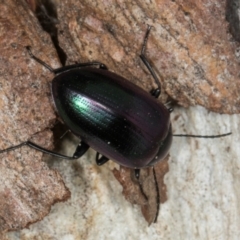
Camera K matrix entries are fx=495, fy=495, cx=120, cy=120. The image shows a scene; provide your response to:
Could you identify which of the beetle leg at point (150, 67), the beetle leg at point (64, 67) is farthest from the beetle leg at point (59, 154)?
the beetle leg at point (150, 67)

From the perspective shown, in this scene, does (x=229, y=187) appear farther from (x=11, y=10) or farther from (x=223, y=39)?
(x=11, y=10)

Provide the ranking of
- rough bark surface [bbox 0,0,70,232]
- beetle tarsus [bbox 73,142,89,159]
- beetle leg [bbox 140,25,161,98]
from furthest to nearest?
beetle tarsus [bbox 73,142,89,159]
beetle leg [bbox 140,25,161,98]
rough bark surface [bbox 0,0,70,232]

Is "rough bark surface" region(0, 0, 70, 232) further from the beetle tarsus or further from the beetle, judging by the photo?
the beetle tarsus

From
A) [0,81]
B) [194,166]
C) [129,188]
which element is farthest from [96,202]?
[0,81]

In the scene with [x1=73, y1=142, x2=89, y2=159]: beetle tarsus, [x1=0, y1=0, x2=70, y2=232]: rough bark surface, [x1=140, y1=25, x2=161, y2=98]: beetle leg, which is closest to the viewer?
[x1=0, y1=0, x2=70, y2=232]: rough bark surface

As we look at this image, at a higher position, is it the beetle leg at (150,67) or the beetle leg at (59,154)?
the beetle leg at (150,67)

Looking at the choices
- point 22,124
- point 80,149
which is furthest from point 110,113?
point 22,124

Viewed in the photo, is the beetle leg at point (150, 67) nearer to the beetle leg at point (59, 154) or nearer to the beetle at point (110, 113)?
the beetle at point (110, 113)

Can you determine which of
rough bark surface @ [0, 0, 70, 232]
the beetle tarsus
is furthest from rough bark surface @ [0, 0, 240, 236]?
the beetle tarsus

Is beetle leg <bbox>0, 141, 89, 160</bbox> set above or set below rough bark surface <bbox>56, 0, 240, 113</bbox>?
below
